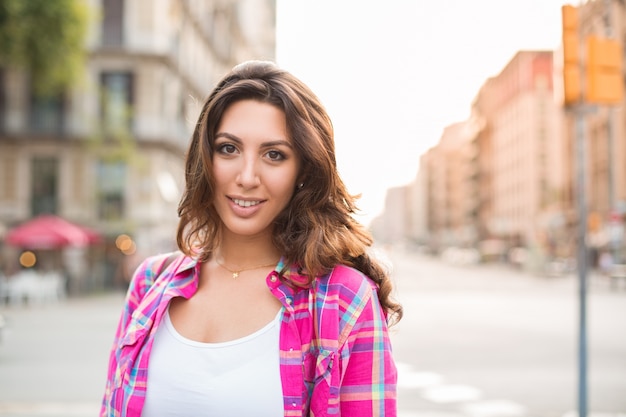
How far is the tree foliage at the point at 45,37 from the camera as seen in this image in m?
26.2

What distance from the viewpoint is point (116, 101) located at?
30.1 m

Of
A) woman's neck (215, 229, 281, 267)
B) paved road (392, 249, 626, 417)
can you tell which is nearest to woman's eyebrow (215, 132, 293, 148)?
woman's neck (215, 229, 281, 267)

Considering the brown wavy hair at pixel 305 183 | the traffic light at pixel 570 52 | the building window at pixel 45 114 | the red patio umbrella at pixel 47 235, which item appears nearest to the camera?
the brown wavy hair at pixel 305 183

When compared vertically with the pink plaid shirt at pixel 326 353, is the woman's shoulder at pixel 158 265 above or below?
above

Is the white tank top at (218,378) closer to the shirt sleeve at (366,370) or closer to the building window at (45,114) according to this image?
the shirt sleeve at (366,370)

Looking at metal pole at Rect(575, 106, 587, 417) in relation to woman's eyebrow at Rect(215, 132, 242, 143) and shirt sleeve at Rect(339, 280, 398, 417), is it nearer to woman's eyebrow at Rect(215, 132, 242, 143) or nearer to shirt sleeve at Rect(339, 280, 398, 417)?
shirt sleeve at Rect(339, 280, 398, 417)

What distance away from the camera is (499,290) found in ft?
95.0

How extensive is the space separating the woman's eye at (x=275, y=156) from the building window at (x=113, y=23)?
30245 mm

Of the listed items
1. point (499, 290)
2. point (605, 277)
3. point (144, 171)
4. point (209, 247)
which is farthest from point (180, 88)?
point (209, 247)

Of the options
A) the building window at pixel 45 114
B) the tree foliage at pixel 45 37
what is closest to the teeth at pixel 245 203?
the tree foliage at pixel 45 37

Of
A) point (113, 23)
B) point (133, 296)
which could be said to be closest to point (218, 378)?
point (133, 296)

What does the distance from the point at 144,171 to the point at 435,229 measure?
12334cm

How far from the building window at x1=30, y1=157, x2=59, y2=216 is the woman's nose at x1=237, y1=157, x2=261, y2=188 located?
29.5 m

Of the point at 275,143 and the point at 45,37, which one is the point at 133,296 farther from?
the point at 45,37
